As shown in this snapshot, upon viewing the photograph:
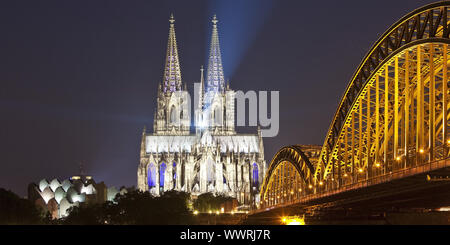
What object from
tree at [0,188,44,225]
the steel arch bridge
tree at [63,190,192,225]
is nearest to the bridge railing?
the steel arch bridge

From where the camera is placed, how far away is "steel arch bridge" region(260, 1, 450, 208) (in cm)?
6000

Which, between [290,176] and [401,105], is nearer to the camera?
[401,105]

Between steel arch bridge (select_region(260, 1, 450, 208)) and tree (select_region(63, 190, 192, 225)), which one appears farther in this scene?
tree (select_region(63, 190, 192, 225))

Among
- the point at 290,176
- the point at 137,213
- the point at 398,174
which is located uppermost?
the point at 290,176

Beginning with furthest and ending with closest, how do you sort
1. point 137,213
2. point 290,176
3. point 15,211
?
point 137,213 → point 15,211 → point 290,176

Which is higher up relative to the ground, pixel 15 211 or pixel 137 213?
pixel 137 213

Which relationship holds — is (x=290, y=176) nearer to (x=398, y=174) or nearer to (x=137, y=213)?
(x=137, y=213)

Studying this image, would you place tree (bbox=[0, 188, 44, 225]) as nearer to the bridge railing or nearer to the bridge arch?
the bridge arch

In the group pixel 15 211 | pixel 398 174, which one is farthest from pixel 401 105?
pixel 15 211

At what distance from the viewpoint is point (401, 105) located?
7912 centimetres

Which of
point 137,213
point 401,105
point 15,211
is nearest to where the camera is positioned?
point 401,105
